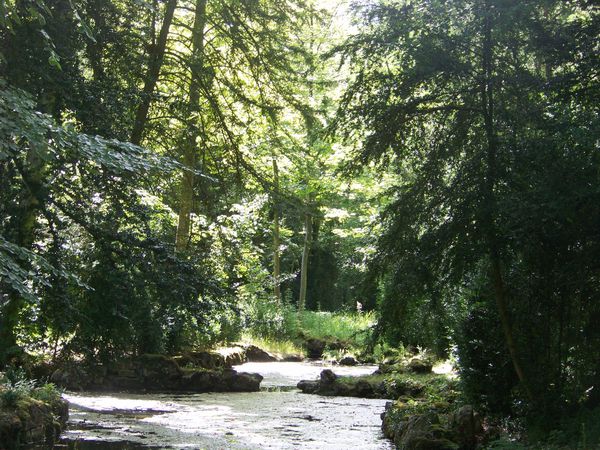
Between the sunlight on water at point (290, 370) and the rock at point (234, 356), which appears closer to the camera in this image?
the sunlight on water at point (290, 370)

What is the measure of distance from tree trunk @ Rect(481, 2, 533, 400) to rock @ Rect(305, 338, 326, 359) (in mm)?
14885

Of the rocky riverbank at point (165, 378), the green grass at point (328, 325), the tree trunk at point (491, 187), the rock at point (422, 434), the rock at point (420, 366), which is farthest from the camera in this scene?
the green grass at point (328, 325)

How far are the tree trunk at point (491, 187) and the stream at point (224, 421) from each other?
2.24 metres

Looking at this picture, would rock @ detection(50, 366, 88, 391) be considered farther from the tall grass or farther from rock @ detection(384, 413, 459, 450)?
the tall grass

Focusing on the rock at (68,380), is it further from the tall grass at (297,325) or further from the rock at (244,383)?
the tall grass at (297,325)

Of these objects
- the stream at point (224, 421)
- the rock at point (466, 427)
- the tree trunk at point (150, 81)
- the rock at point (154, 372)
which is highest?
the tree trunk at point (150, 81)

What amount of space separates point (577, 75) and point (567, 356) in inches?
118

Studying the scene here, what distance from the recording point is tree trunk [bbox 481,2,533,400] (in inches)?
271

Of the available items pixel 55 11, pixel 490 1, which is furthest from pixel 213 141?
pixel 490 1

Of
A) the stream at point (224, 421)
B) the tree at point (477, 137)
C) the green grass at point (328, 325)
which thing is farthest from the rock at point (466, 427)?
the green grass at point (328, 325)

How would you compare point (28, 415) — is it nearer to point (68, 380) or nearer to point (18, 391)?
point (18, 391)

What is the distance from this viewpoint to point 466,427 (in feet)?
25.4

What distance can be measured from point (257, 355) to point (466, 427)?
39.6 ft

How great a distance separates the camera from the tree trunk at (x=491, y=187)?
688 centimetres
